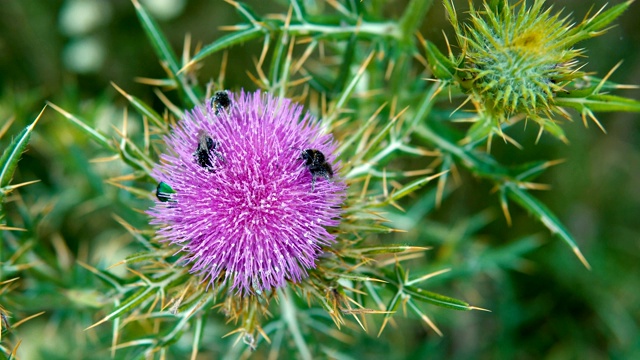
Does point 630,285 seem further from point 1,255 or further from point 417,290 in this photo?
point 1,255

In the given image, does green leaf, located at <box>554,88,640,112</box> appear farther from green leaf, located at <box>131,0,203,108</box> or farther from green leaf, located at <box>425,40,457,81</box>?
green leaf, located at <box>131,0,203,108</box>

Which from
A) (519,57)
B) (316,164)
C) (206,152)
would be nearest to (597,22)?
(519,57)

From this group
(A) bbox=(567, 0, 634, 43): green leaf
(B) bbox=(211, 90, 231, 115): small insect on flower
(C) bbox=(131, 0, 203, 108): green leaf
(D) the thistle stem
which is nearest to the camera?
(A) bbox=(567, 0, 634, 43): green leaf

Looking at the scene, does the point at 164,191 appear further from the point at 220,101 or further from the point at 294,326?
the point at 294,326

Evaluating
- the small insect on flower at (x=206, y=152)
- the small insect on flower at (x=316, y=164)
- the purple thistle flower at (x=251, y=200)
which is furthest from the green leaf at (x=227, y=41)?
the small insect on flower at (x=316, y=164)

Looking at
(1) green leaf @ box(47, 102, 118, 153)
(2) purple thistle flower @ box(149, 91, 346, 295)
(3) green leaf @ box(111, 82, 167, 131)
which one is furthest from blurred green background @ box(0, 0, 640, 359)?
(2) purple thistle flower @ box(149, 91, 346, 295)

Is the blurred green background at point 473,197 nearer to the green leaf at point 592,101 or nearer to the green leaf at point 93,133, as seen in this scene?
the green leaf at point 93,133

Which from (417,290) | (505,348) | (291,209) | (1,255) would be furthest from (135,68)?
(505,348)
